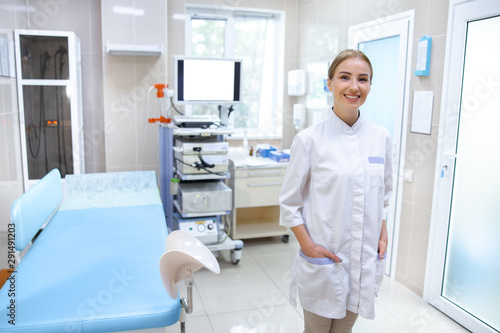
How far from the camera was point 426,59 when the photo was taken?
8.79 feet

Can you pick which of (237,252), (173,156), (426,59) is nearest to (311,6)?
(426,59)

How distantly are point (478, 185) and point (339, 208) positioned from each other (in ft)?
4.63

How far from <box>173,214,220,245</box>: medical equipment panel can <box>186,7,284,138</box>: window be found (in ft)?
4.24

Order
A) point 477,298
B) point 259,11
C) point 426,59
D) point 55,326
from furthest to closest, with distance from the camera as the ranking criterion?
point 259,11 < point 426,59 < point 477,298 < point 55,326

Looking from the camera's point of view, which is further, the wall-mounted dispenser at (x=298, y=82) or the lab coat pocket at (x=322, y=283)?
the wall-mounted dispenser at (x=298, y=82)

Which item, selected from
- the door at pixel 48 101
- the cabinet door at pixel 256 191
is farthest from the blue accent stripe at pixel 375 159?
the door at pixel 48 101

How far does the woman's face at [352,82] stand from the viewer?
1.46m

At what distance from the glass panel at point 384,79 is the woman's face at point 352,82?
167cm

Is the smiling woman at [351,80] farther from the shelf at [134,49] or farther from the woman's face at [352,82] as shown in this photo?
the shelf at [134,49]

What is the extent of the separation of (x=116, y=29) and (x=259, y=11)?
1.57m

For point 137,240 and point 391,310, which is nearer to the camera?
point 137,240

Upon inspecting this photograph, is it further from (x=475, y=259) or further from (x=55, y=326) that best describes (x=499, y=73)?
(x=55, y=326)

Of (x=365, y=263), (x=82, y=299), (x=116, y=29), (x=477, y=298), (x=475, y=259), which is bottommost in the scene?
(x=477, y=298)

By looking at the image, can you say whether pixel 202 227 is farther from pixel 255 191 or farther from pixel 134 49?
pixel 134 49
